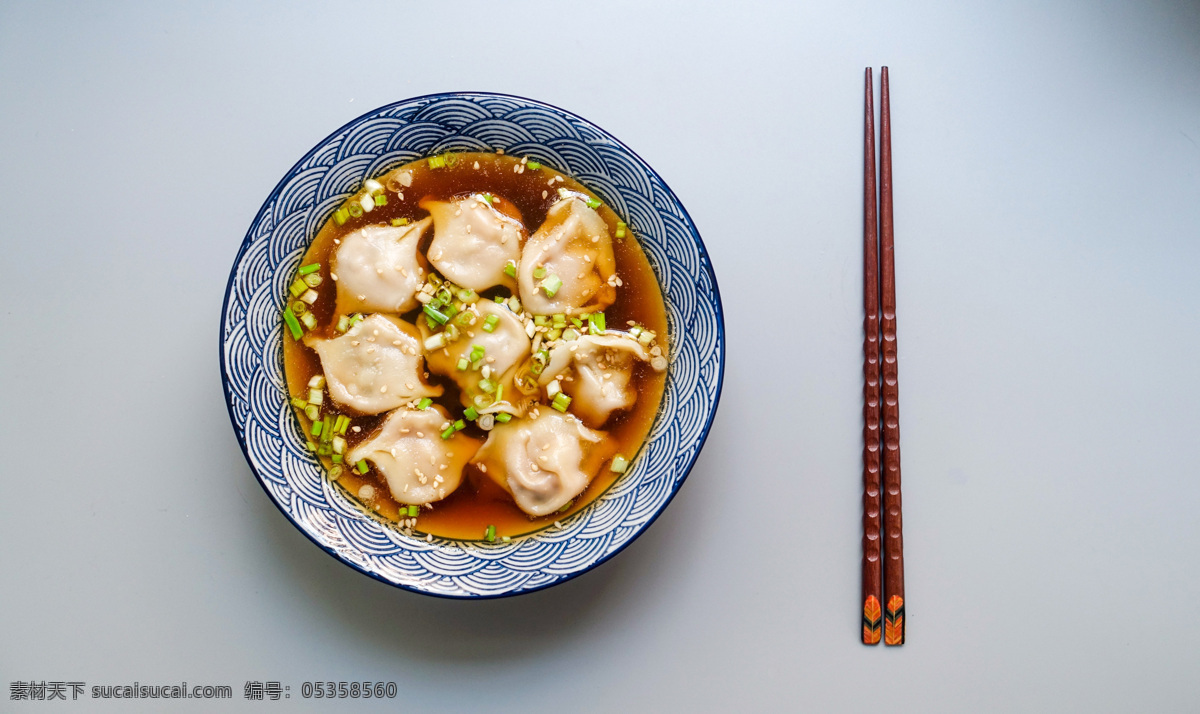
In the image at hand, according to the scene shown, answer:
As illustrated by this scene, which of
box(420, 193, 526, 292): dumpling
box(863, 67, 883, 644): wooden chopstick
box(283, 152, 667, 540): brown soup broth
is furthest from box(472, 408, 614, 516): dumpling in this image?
box(863, 67, 883, 644): wooden chopstick

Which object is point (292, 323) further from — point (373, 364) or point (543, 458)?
point (543, 458)

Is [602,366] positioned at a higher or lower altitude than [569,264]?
lower

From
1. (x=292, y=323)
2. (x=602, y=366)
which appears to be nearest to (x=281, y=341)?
(x=292, y=323)

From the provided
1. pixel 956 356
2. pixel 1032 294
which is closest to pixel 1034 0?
pixel 1032 294

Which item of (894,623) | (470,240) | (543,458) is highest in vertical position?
(470,240)

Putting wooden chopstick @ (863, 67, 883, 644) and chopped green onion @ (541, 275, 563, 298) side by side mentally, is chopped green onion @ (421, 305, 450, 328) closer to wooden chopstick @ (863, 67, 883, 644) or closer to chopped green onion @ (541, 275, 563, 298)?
chopped green onion @ (541, 275, 563, 298)

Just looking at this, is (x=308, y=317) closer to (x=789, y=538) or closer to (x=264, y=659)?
(x=264, y=659)

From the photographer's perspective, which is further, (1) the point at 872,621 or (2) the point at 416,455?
(1) the point at 872,621
